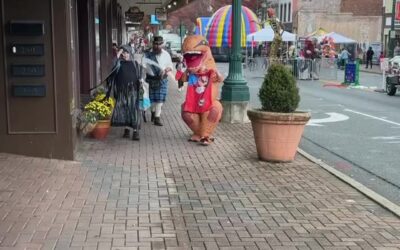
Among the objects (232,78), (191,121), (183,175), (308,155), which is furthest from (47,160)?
(232,78)

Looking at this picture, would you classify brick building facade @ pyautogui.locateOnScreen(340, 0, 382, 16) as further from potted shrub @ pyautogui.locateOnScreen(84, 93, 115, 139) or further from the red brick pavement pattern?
the red brick pavement pattern

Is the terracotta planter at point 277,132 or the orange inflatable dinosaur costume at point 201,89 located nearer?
the terracotta planter at point 277,132

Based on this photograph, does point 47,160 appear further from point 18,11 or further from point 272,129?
point 272,129

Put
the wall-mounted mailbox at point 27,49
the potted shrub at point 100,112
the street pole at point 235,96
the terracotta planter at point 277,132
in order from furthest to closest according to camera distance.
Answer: the street pole at point 235,96 < the potted shrub at point 100,112 < the terracotta planter at point 277,132 < the wall-mounted mailbox at point 27,49

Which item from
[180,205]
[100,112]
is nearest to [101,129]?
[100,112]

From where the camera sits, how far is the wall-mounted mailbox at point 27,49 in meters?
7.49

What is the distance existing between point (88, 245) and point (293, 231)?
1.83 m

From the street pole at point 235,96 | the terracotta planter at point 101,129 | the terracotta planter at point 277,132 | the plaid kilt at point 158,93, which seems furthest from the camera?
the street pole at point 235,96

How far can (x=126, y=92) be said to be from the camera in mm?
9562

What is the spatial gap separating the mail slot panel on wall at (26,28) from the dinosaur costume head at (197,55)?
9.05 ft

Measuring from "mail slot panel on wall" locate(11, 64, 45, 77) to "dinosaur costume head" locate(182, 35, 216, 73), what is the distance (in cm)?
273

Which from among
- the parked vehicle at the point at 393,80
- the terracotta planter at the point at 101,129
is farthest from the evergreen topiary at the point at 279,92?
the parked vehicle at the point at 393,80

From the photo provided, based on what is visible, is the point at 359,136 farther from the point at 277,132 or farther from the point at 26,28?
the point at 26,28

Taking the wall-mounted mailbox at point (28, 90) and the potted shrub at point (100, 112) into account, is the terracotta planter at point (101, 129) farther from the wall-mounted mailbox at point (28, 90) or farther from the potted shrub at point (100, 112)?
the wall-mounted mailbox at point (28, 90)
